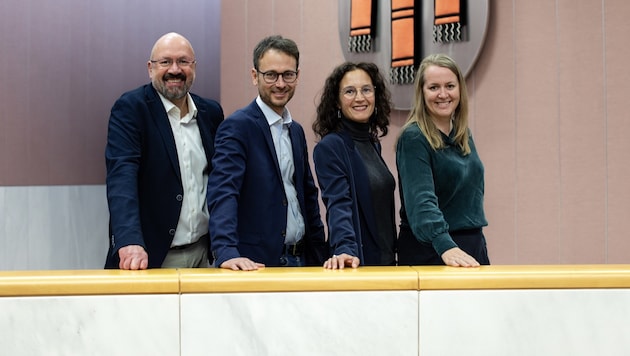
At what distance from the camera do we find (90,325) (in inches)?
63.8

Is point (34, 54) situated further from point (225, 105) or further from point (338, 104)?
point (338, 104)

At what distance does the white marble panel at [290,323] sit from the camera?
165cm

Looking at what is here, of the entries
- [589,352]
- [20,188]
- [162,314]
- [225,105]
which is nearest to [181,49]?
[162,314]

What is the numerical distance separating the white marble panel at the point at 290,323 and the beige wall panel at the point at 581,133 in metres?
1.91

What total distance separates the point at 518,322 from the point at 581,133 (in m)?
1.86

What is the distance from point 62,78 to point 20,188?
0.72m

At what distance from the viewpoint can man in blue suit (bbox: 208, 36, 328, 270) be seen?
2096 millimetres

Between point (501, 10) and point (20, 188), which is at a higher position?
point (501, 10)

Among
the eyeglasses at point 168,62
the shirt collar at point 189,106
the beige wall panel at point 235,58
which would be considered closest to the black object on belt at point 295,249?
the shirt collar at point 189,106

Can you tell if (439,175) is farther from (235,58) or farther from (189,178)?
(235,58)

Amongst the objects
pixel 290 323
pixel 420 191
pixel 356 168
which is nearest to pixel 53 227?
pixel 356 168

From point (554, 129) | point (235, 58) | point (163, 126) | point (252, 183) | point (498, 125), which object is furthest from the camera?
point (235, 58)

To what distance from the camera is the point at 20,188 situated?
4441mm

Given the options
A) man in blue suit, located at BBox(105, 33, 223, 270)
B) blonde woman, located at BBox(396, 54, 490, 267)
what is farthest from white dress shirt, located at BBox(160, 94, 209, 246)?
blonde woman, located at BBox(396, 54, 490, 267)
